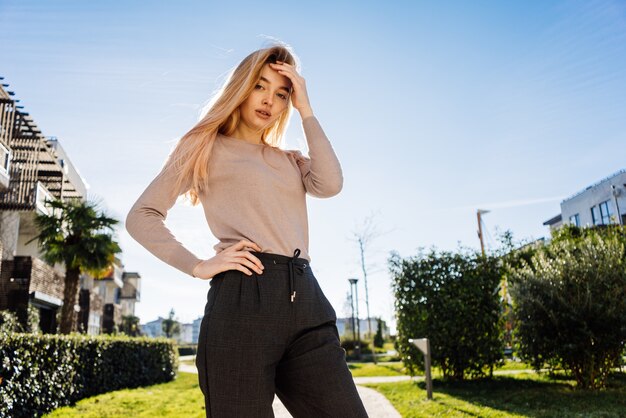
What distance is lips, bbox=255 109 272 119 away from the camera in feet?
7.27

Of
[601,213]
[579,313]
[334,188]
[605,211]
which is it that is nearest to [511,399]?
[579,313]

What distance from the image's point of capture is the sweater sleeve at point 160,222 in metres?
1.98

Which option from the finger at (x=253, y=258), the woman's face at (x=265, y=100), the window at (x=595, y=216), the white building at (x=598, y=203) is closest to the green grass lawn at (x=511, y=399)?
the woman's face at (x=265, y=100)

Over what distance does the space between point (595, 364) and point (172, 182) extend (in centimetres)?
963

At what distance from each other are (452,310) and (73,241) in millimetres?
13608

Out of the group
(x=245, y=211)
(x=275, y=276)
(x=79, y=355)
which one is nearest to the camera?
(x=275, y=276)

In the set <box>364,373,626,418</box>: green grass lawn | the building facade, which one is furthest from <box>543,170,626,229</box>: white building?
the building facade

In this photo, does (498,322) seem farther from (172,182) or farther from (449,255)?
(172,182)

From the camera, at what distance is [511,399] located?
9047mm

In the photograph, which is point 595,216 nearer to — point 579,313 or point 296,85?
point 579,313

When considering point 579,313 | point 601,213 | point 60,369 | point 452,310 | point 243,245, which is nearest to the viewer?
point 243,245

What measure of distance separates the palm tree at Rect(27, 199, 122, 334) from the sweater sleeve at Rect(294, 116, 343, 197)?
18.7 m

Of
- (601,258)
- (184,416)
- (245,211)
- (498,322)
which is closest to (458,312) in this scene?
(498,322)

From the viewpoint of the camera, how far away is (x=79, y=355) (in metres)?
10.6
